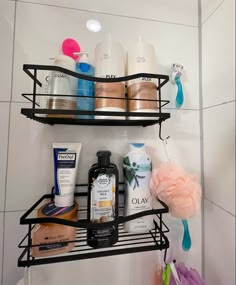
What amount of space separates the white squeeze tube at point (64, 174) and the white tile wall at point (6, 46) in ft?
0.78

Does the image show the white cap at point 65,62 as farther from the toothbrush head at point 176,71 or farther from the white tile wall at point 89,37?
the toothbrush head at point 176,71

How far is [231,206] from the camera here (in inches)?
19.2

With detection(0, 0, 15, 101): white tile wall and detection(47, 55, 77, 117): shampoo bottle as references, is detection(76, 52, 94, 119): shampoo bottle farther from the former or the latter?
detection(0, 0, 15, 101): white tile wall

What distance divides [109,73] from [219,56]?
0.34m

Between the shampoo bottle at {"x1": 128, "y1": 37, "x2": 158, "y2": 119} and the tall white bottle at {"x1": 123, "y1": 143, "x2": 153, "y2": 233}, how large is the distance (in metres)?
0.13

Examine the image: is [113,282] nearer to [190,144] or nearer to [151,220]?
[151,220]

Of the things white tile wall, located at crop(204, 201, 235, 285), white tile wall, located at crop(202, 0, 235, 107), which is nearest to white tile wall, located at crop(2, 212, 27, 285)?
white tile wall, located at crop(204, 201, 235, 285)

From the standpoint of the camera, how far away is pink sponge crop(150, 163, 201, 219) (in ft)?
1.56

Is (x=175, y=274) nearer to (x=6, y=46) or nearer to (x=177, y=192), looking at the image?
(x=177, y=192)

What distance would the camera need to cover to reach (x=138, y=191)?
0.49 meters

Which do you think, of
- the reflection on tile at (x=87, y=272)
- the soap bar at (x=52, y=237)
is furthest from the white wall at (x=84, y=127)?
the soap bar at (x=52, y=237)

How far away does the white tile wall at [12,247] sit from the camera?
1.70ft

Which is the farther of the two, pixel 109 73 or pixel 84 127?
pixel 84 127

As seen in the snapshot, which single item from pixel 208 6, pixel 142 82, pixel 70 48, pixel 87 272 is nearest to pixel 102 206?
pixel 87 272
